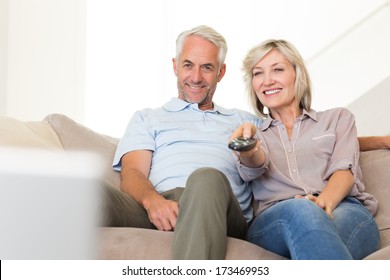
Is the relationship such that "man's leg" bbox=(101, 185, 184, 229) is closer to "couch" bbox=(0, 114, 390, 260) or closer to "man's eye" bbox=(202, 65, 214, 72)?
"couch" bbox=(0, 114, 390, 260)

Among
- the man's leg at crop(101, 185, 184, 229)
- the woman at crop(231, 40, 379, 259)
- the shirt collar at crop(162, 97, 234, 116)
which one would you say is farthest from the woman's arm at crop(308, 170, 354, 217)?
the shirt collar at crop(162, 97, 234, 116)

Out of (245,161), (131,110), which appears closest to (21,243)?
(245,161)

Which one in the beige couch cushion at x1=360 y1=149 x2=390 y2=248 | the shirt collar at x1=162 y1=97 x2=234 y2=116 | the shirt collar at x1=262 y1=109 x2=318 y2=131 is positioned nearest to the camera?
the beige couch cushion at x1=360 y1=149 x2=390 y2=248

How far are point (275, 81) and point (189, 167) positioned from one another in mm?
356

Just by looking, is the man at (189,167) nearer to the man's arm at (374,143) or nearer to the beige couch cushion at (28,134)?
the beige couch cushion at (28,134)

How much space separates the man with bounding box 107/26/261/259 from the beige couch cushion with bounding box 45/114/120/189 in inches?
1.6

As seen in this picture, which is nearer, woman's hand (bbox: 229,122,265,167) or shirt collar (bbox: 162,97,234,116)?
woman's hand (bbox: 229,122,265,167)

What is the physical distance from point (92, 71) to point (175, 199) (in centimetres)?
200

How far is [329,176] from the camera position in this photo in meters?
1.58

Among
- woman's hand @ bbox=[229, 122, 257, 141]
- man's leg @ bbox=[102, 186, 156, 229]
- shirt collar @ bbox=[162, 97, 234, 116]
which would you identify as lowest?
man's leg @ bbox=[102, 186, 156, 229]

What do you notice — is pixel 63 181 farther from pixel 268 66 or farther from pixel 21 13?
pixel 21 13

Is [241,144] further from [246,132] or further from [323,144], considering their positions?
[323,144]

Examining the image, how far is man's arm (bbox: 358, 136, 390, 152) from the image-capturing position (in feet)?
5.86

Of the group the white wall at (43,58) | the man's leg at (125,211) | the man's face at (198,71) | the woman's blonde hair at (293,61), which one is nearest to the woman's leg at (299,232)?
the man's leg at (125,211)
